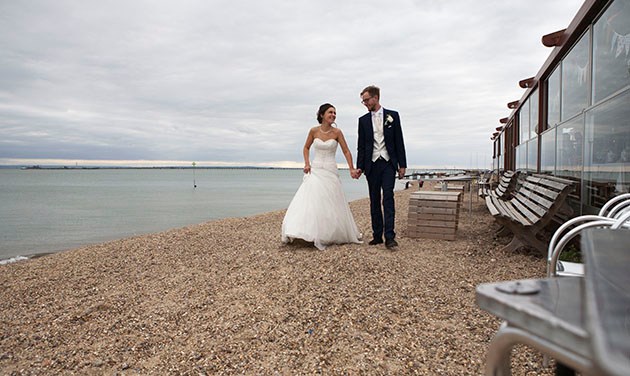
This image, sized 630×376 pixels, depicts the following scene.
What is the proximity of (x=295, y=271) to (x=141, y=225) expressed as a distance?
12069 millimetres

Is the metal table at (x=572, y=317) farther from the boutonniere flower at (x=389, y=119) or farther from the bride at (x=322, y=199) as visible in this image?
the bride at (x=322, y=199)

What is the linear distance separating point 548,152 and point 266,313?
6.75m

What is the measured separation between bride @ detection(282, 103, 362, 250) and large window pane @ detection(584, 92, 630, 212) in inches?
123

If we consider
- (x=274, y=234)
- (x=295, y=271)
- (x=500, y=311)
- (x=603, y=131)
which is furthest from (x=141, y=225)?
(x=500, y=311)

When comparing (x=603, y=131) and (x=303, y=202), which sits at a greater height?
(x=603, y=131)

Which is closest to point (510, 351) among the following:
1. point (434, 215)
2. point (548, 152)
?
point (434, 215)

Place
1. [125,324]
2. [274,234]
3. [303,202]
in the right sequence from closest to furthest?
[125,324]
[303,202]
[274,234]

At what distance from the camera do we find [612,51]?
488cm

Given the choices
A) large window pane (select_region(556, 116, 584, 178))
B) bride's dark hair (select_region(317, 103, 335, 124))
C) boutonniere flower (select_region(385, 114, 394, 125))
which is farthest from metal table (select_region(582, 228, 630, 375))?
bride's dark hair (select_region(317, 103, 335, 124))

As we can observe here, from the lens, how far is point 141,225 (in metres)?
15.0

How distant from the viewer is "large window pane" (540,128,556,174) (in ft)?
23.7

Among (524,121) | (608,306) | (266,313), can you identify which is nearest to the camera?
(608,306)

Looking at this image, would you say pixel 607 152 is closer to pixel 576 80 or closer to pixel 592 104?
pixel 592 104

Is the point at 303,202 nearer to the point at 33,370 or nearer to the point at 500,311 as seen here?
the point at 33,370
